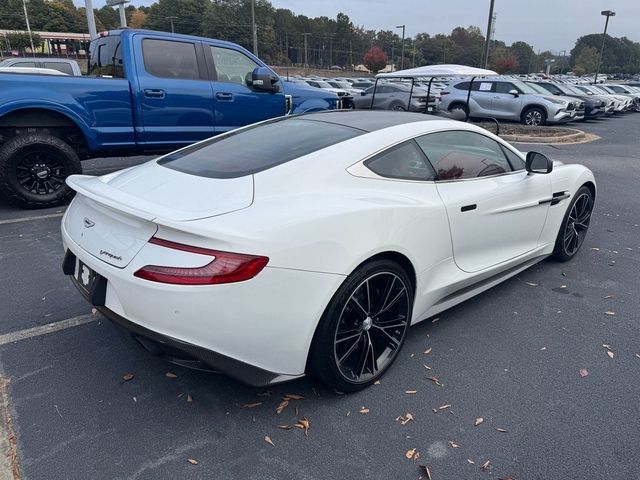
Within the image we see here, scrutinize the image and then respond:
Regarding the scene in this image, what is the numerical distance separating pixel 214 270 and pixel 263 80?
562 cm

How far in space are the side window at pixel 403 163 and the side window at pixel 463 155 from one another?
0.08m

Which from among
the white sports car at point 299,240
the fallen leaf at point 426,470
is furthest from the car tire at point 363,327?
the fallen leaf at point 426,470

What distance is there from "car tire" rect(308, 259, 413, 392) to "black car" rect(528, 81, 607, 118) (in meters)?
20.4

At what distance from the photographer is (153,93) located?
247 inches

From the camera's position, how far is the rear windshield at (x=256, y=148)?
8.87 feet

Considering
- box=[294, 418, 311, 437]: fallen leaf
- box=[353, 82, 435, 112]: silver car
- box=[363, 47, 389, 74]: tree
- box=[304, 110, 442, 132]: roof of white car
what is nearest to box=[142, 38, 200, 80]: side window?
box=[304, 110, 442, 132]: roof of white car

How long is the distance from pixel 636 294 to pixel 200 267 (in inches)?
145

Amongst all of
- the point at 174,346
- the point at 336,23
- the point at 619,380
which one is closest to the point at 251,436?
the point at 174,346

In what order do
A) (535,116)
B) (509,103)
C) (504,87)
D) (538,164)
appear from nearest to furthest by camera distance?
(538,164), (535,116), (509,103), (504,87)

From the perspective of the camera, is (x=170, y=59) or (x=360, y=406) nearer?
(x=360, y=406)

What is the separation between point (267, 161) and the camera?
2699 millimetres

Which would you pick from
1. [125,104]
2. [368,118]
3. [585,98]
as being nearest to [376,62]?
[585,98]

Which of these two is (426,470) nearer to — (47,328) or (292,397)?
(292,397)

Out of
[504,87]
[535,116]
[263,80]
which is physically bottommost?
[535,116]
